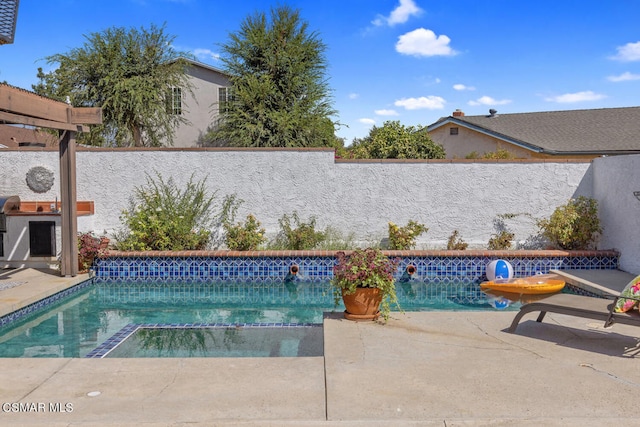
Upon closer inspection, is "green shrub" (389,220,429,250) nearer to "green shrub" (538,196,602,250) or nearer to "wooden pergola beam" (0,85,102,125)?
"green shrub" (538,196,602,250)

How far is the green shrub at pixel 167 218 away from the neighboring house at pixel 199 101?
9.18m

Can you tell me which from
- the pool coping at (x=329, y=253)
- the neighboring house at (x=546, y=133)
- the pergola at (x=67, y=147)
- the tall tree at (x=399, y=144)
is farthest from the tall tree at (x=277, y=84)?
the neighboring house at (x=546, y=133)

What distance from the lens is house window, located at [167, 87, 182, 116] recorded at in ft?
64.8

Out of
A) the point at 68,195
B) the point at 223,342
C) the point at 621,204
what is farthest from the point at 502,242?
the point at 68,195

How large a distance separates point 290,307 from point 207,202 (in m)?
4.53

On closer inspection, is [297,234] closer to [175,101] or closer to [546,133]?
[175,101]

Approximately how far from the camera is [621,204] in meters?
11.2

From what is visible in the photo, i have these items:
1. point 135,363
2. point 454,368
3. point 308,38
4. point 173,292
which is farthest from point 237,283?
point 308,38

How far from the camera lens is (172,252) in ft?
37.0

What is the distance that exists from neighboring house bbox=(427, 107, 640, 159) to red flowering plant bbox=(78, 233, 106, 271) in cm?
1621

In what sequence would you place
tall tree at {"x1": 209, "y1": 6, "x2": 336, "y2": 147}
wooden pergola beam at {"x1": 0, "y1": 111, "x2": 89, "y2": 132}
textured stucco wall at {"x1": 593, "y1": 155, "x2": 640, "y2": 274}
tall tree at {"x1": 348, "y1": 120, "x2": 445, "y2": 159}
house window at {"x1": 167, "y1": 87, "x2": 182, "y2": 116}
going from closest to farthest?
1. wooden pergola beam at {"x1": 0, "y1": 111, "x2": 89, "y2": 132}
2. textured stucco wall at {"x1": 593, "y1": 155, "x2": 640, "y2": 274}
3. tall tree at {"x1": 209, "y1": 6, "x2": 336, "y2": 147}
4. tall tree at {"x1": 348, "y1": 120, "x2": 445, "y2": 159}
5. house window at {"x1": 167, "y1": 87, "x2": 182, "y2": 116}

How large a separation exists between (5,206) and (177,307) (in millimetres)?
4845

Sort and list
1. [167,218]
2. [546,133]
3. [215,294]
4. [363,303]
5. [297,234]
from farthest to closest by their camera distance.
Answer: [546,133], [297,234], [167,218], [215,294], [363,303]

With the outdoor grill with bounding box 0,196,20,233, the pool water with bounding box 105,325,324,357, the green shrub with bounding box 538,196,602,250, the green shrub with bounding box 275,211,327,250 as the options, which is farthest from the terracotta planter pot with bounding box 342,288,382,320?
the outdoor grill with bounding box 0,196,20,233
